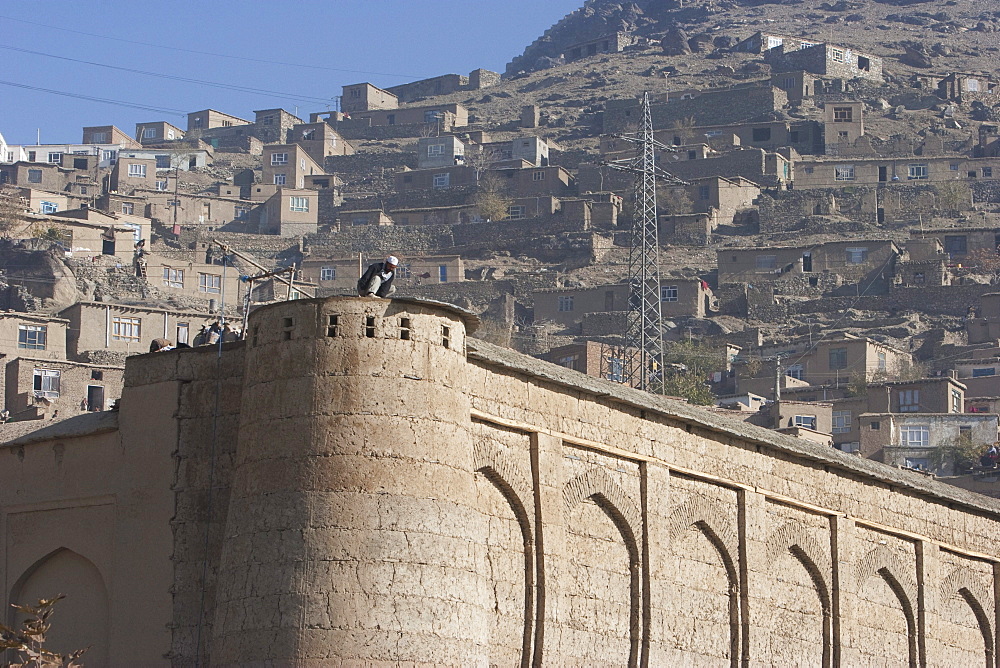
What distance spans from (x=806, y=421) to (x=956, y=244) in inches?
948

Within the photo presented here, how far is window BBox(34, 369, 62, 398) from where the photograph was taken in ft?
180

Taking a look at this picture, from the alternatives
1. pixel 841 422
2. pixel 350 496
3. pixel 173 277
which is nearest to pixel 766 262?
pixel 841 422

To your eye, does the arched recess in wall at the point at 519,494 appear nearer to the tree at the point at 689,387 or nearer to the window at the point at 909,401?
the tree at the point at 689,387

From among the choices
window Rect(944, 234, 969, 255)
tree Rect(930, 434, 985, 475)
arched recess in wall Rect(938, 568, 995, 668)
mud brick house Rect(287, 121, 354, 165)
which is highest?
mud brick house Rect(287, 121, 354, 165)

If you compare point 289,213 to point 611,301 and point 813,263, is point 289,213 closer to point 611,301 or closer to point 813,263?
point 611,301

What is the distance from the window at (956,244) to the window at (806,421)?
2331cm

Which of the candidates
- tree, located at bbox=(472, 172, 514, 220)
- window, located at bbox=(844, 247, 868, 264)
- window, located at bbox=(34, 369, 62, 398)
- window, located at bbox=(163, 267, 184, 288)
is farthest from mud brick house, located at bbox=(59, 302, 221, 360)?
window, located at bbox=(844, 247, 868, 264)

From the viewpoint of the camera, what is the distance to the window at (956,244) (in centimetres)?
8056

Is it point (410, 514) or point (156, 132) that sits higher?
point (156, 132)

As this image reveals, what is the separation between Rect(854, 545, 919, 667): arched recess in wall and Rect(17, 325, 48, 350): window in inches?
1366

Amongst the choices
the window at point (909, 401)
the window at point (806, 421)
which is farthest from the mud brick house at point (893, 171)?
the window at point (806, 421)

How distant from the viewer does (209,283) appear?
235 feet

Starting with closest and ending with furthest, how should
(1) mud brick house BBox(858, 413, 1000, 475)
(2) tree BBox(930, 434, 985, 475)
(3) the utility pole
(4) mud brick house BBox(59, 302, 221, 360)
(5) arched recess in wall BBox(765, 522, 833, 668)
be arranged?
1. (5) arched recess in wall BBox(765, 522, 833, 668)
2. (3) the utility pole
3. (2) tree BBox(930, 434, 985, 475)
4. (1) mud brick house BBox(858, 413, 1000, 475)
5. (4) mud brick house BBox(59, 302, 221, 360)

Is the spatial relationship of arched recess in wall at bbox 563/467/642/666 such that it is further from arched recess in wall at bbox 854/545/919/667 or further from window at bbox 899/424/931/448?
window at bbox 899/424/931/448
